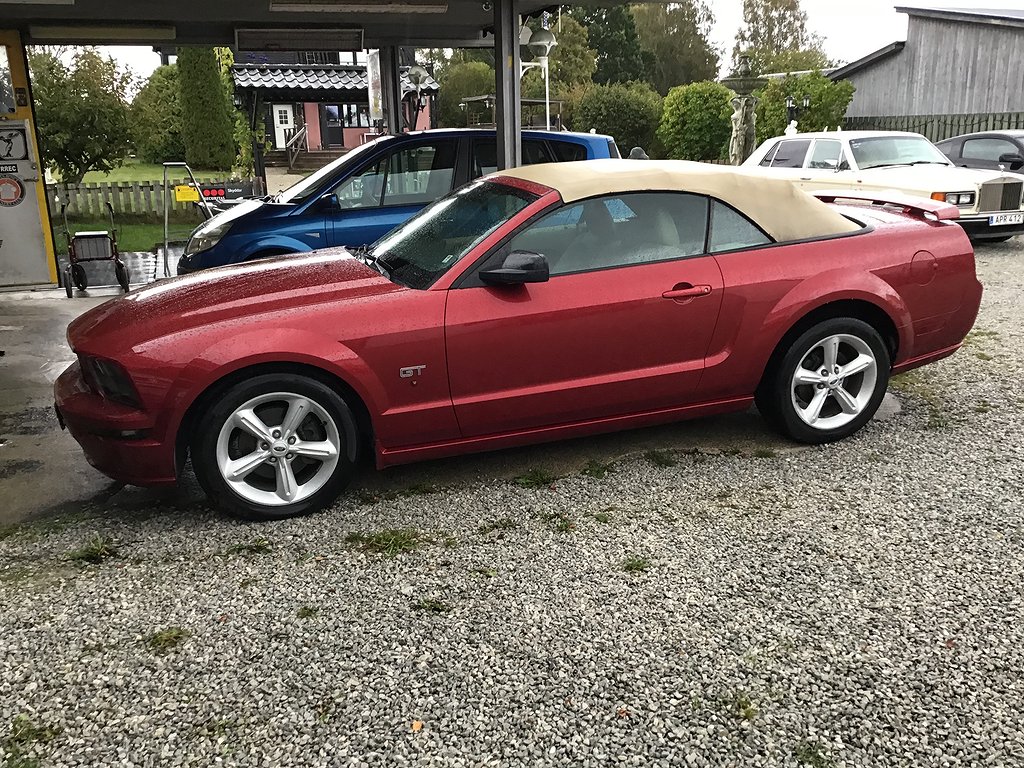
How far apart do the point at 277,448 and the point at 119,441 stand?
676 millimetres

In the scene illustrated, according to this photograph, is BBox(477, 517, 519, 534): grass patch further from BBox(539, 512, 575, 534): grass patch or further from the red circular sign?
the red circular sign

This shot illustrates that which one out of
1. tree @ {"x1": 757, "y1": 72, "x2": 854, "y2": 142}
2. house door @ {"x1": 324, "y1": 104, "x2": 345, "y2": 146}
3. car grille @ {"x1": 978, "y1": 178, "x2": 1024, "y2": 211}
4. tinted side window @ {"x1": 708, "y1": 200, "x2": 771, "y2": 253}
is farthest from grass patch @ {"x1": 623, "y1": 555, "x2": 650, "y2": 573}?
house door @ {"x1": 324, "y1": 104, "x2": 345, "y2": 146}

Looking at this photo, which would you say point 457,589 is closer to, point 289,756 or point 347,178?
point 289,756

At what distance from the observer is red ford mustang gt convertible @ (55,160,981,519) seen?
12.9ft

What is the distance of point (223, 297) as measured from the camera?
420cm

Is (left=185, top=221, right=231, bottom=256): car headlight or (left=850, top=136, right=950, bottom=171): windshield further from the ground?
(left=850, top=136, right=950, bottom=171): windshield

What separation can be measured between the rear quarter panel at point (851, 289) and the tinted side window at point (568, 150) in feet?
12.8

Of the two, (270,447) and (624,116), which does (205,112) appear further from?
(270,447)

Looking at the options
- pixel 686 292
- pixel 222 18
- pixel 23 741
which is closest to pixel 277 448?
pixel 23 741

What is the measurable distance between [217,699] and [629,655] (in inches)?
53.8

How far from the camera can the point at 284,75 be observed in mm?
21891

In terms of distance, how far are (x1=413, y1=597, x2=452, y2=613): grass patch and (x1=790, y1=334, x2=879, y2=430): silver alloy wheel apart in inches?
95.0

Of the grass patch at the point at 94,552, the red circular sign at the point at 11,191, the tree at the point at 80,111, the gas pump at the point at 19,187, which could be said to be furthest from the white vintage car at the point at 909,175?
the tree at the point at 80,111

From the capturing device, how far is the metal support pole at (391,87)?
501 inches
